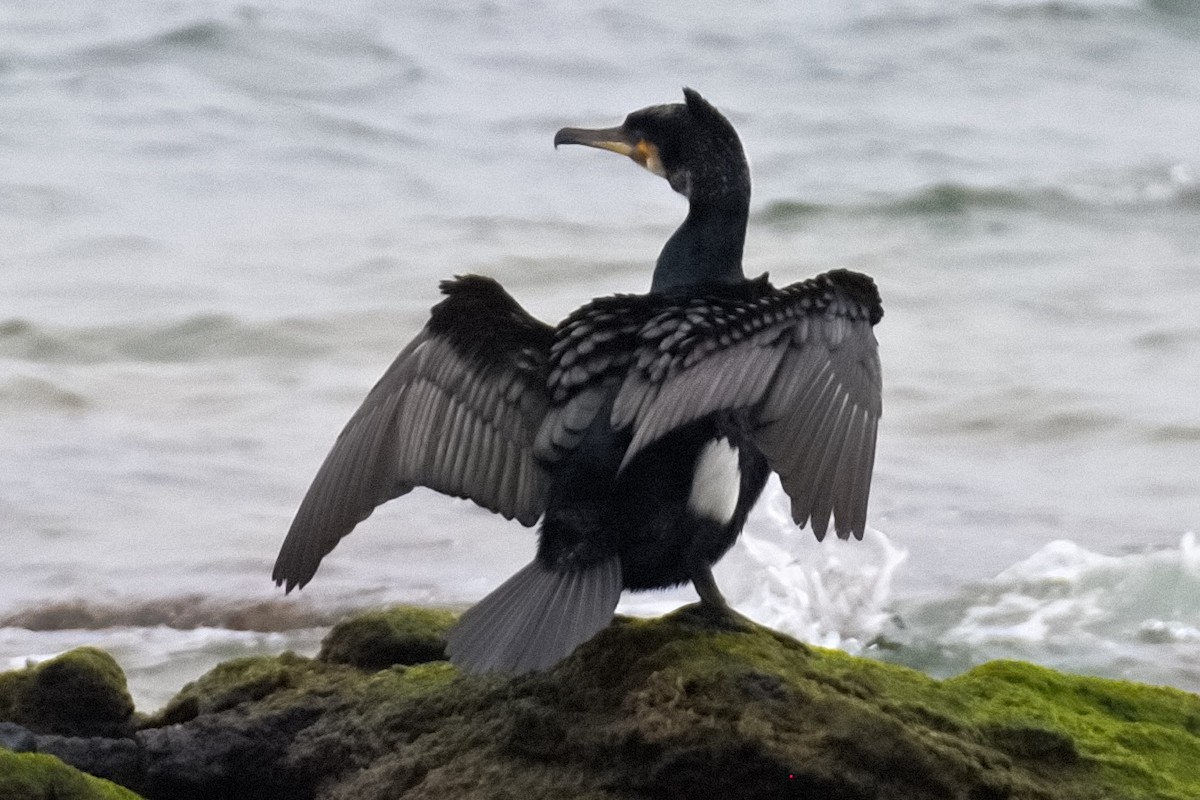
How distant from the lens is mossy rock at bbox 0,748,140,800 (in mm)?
3418

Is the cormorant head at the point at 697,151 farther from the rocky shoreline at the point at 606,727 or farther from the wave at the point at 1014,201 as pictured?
the wave at the point at 1014,201

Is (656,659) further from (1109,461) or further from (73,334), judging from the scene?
(73,334)

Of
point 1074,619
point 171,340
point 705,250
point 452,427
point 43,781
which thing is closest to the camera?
point 43,781

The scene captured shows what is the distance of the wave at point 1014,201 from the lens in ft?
39.6

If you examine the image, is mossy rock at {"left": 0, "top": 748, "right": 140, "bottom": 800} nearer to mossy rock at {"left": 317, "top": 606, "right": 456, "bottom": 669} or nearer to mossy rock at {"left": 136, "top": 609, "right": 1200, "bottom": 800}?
mossy rock at {"left": 136, "top": 609, "right": 1200, "bottom": 800}

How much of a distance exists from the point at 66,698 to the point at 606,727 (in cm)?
139

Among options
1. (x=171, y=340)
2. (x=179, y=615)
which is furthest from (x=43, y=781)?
(x=171, y=340)

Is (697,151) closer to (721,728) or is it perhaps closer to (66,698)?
Result: (721,728)

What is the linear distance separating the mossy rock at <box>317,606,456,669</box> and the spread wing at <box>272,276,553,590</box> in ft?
0.78

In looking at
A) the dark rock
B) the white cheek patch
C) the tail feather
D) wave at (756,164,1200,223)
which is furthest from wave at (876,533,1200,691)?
wave at (756,164,1200,223)

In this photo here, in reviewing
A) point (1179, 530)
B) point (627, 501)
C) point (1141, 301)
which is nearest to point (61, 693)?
point (627, 501)

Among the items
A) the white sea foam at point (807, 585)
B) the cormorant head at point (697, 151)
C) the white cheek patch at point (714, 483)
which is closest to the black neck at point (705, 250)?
the cormorant head at point (697, 151)

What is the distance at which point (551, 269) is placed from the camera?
11.0 metres

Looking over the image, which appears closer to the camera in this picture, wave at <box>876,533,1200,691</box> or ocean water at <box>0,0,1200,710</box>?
wave at <box>876,533,1200,691</box>
